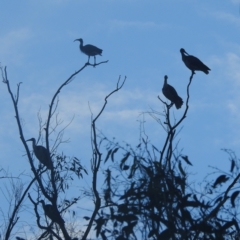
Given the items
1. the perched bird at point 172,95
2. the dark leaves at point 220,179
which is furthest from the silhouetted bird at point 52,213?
the perched bird at point 172,95

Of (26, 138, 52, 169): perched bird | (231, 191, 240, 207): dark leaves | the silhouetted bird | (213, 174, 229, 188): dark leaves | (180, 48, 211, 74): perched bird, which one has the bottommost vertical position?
(231, 191, 240, 207): dark leaves

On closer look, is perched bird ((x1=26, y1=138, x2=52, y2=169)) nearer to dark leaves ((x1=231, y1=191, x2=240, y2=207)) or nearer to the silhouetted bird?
the silhouetted bird

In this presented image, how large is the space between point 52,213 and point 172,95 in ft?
14.0

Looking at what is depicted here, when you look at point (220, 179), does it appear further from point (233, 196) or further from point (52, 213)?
point (52, 213)

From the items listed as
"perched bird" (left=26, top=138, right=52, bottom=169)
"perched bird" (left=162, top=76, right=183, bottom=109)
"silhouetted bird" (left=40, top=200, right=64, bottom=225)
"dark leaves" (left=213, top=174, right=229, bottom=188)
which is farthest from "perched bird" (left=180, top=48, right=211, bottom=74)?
"dark leaves" (left=213, top=174, right=229, bottom=188)

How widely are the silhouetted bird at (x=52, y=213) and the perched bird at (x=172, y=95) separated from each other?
11.9 ft

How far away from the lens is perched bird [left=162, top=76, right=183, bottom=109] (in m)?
12.3

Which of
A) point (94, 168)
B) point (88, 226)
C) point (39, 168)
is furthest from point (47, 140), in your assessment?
point (88, 226)

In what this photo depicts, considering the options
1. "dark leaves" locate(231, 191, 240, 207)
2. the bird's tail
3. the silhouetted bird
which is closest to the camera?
"dark leaves" locate(231, 191, 240, 207)

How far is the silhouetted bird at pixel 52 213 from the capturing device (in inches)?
338

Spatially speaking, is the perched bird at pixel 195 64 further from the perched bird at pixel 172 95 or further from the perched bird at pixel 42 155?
the perched bird at pixel 42 155

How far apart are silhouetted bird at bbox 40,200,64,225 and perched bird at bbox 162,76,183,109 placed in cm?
364

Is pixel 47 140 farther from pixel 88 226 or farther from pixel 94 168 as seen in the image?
pixel 88 226

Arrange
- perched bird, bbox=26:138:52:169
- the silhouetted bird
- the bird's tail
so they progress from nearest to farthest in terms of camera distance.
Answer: the silhouetted bird < perched bird, bbox=26:138:52:169 < the bird's tail
